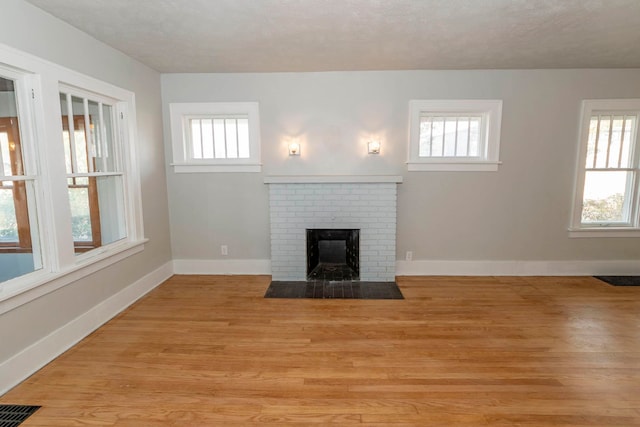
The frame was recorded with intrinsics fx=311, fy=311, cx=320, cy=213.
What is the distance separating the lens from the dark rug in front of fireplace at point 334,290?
3480 mm

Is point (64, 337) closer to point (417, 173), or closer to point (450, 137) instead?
point (417, 173)

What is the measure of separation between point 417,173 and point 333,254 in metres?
1.52

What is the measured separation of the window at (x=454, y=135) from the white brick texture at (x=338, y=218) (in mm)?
664

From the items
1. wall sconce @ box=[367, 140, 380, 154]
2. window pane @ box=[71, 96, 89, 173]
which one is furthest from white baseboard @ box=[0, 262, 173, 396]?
wall sconce @ box=[367, 140, 380, 154]

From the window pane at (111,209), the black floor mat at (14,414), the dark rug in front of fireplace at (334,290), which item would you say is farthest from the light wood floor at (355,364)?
the window pane at (111,209)

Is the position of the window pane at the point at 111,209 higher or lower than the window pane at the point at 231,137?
lower

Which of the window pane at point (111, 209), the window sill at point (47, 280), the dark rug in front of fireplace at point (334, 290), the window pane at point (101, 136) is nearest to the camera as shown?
the window sill at point (47, 280)

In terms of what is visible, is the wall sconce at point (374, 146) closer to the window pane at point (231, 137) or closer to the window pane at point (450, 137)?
the window pane at point (450, 137)

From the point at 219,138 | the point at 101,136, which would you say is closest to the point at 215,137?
the point at 219,138

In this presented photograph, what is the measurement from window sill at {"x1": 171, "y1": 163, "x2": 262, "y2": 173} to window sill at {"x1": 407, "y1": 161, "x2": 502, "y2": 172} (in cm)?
199

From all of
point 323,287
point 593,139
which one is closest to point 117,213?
point 323,287

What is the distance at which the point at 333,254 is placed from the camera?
4.18 meters

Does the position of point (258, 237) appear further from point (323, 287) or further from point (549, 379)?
point (549, 379)

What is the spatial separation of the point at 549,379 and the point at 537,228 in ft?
8.14
